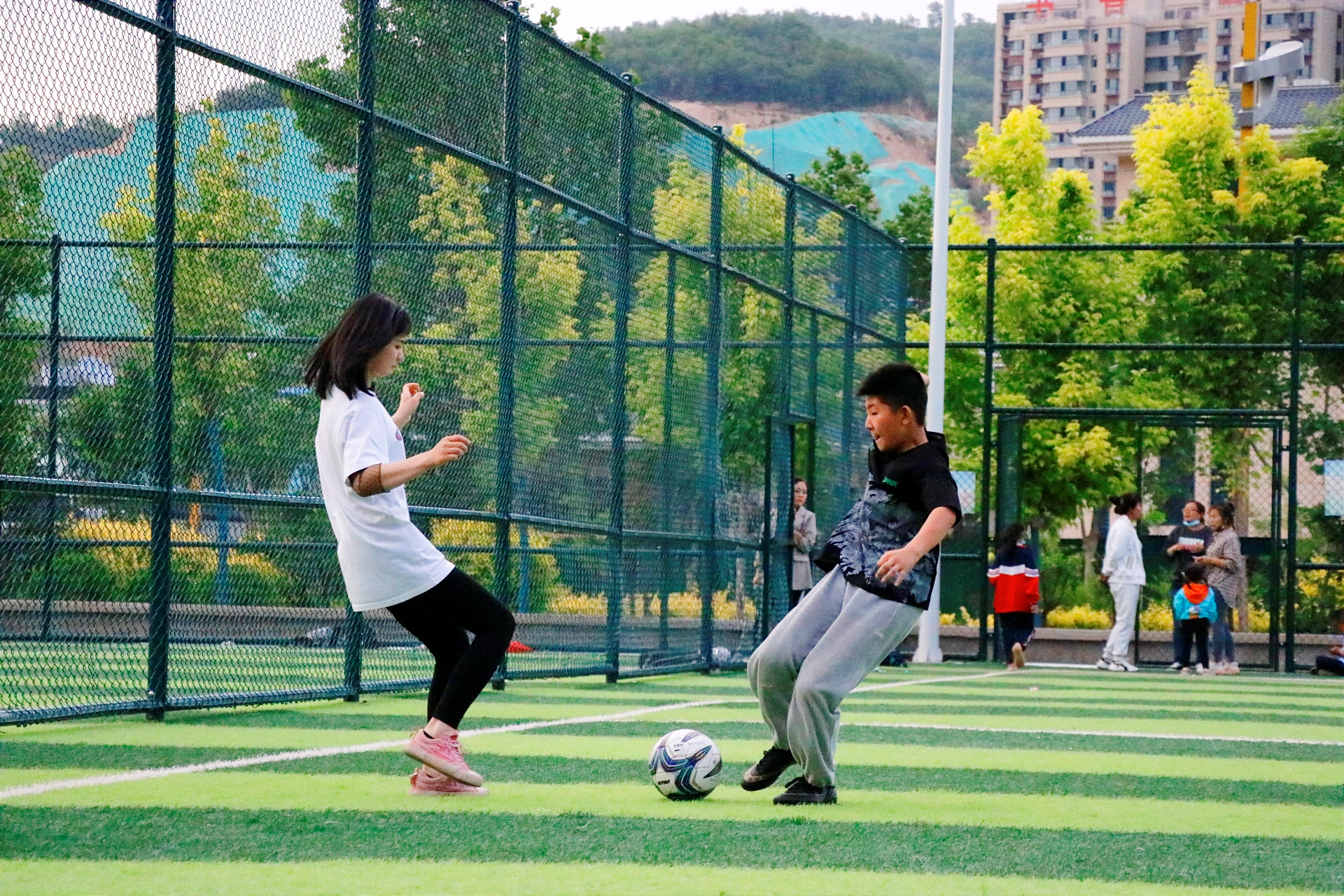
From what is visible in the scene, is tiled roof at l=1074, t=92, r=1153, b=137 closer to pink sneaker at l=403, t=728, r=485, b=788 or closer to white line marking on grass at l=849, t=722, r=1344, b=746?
white line marking on grass at l=849, t=722, r=1344, b=746

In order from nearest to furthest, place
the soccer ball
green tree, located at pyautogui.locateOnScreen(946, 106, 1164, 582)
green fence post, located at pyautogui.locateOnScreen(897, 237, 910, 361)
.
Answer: the soccer ball
green fence post, located at pyautogui.locateOnScreen(897, 237, 910, 361)
green tree, located at pyautogui.locateOnScreen(946, 106, 1164, 582)

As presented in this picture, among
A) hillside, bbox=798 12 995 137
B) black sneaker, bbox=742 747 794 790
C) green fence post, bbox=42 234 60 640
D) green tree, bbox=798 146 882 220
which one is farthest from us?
hillside, bbox=798 12 995 137

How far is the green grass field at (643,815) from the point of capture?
4.73 m

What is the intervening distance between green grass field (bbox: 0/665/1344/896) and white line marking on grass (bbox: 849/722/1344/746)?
4 cm

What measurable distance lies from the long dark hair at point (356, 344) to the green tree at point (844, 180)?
45.7m

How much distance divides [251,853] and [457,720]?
1387mm

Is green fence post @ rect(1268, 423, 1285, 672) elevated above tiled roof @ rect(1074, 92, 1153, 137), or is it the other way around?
tiled roof @ rect(1074, 92, 1153, 137)

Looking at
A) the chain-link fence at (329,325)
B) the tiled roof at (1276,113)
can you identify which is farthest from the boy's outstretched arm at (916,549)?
the tiled roof at (1276,113)

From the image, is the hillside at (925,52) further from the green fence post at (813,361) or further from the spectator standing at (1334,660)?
the green fence post at (813,361)

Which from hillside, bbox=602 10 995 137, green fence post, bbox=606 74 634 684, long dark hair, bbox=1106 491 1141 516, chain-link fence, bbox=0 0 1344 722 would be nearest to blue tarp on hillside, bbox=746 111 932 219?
hillside, bbox=602 10 995 137

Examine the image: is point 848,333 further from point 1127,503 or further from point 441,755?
point 441,755

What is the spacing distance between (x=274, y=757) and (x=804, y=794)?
2261 mm

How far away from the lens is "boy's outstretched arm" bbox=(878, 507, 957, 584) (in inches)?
241

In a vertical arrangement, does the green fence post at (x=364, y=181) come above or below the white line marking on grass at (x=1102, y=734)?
above
